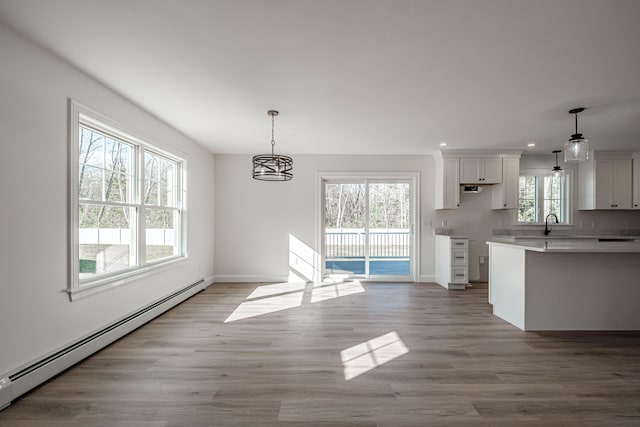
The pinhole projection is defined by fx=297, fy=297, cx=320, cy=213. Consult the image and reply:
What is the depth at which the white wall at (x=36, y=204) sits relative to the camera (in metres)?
1.97

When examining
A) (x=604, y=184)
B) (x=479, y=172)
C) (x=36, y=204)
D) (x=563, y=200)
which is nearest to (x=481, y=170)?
(x=479, y=172)

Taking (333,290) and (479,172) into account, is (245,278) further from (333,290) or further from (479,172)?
(479,172)

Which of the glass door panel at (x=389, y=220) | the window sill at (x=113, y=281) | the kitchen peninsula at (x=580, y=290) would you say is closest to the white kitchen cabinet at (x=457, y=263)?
the glass door panel at (x=389, y=220)

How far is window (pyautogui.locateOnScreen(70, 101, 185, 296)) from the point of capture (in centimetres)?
257

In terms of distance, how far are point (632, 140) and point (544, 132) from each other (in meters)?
1.78

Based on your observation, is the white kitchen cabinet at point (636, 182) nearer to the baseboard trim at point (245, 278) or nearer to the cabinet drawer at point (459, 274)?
the cabinet drawer at point (459, 274)

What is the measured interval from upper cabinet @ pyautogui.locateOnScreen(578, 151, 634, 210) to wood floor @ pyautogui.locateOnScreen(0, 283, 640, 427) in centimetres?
341

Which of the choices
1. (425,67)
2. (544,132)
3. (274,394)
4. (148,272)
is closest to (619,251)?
(544,132)

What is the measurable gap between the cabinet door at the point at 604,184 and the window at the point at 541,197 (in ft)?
1.43

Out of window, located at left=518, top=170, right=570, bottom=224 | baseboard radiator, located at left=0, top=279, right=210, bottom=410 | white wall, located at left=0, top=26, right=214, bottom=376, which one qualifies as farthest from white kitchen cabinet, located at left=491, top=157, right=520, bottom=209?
white wall, located at left=0, top=26, right=214, bottom=376

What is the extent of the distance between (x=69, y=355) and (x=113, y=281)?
72 centimetres

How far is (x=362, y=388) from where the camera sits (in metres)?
2.12

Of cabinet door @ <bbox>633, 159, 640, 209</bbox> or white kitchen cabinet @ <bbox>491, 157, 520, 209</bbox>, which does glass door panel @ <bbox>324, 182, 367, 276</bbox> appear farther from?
cabinet door @ <bbox>633, 159, 640, 209</bbox>

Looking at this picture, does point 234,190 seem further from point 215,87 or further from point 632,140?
point 632,140
